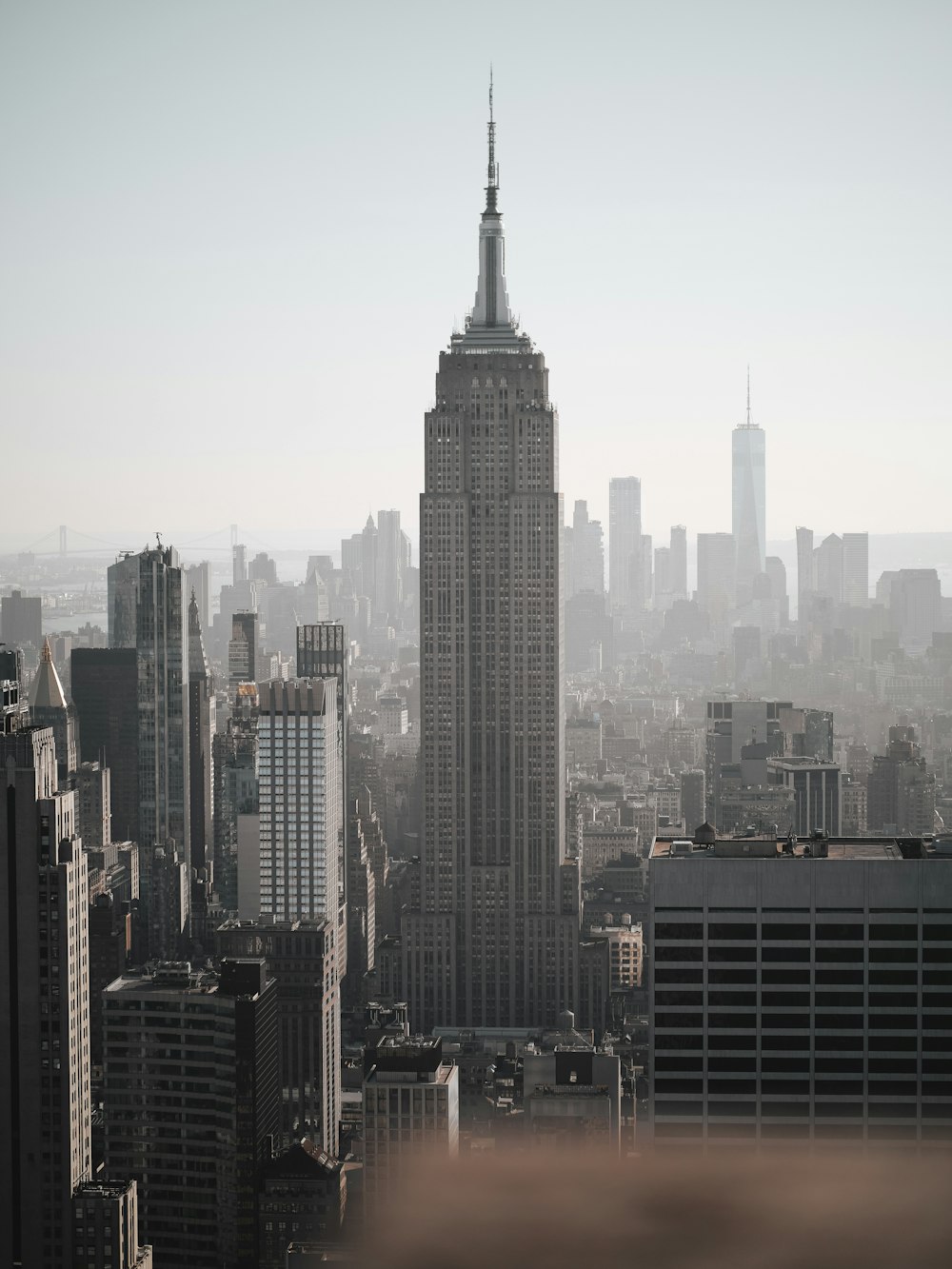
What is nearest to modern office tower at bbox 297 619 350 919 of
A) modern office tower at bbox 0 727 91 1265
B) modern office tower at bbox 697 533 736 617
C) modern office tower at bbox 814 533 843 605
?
modern office tower at bbox 697 533 736 617

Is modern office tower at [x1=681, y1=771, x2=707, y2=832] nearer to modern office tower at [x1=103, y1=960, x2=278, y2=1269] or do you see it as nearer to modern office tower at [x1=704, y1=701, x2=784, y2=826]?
modern office tower at [x1=704, y1=701, x2=784, y2=826]

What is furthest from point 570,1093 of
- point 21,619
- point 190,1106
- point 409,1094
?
point 21,619

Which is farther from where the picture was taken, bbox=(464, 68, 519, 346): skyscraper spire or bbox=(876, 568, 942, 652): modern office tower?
bbox=(464, 68, 519, 346): skyscraper spire

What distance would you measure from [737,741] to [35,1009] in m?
8.48

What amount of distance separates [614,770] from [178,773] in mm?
4320

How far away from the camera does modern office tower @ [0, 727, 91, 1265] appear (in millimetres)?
5305

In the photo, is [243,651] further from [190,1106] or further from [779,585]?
[190,1106]

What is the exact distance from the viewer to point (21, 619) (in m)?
8.34

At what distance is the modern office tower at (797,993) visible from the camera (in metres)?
4.24

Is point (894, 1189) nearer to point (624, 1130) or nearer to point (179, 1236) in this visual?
point (624, 1130)

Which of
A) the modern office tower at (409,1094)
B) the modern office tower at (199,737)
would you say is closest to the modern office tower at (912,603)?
the modern office tower at (409,1094)

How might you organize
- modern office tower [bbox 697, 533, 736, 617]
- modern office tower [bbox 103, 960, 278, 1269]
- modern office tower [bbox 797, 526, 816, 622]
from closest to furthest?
1. modern office tower [bbox 103, 960, 278, 1269]
2. modern office tower [bbox 797, 526, 816, 622]
3. modern office tower [bbox 697, 533, 736, 617]

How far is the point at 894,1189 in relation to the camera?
778 mm

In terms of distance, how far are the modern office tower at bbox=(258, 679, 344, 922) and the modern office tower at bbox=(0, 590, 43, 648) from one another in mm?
3823
